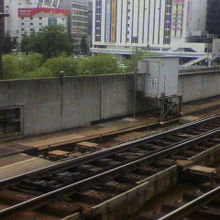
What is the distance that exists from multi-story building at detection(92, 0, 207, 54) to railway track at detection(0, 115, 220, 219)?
91.5m

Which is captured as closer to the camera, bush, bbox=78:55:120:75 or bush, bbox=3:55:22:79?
bush, bbox=3:55:22:79

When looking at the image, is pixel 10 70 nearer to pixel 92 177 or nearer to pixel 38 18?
pixel 92 177

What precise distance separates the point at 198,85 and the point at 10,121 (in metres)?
15.2

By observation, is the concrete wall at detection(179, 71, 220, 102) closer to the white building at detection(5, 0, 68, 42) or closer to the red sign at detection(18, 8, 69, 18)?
the white building at detection(5, 0, 68, 42)

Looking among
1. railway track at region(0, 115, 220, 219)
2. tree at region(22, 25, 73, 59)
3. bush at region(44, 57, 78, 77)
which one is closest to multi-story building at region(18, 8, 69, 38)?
tree at region(22, 25, 73, 59)

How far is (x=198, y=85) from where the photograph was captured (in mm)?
26625

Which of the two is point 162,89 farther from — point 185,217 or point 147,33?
point 147,33

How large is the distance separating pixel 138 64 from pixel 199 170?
9.88 m

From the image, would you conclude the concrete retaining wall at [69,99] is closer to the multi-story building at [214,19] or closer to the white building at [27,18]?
the multi-story building at [214,19]

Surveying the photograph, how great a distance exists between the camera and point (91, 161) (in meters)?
11.1

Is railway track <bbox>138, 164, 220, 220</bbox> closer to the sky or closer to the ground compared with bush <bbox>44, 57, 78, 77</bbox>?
closer to the ground

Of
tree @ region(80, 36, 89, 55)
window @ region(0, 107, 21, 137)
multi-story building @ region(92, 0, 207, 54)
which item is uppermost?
multi-story building @ region(92, 0, 207, 54)

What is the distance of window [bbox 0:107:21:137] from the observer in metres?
14.2

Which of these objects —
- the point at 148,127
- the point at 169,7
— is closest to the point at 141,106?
the point at 148,127
